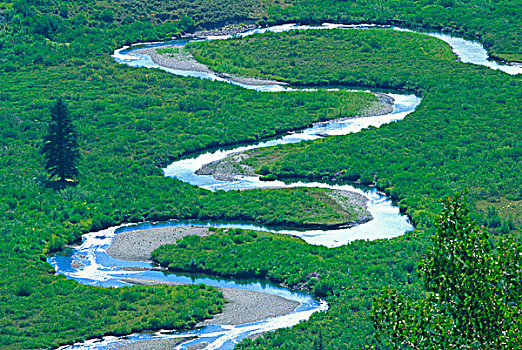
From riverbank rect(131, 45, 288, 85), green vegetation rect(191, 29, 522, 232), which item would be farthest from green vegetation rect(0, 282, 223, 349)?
riverbank rect(131, 45, 288, 85)

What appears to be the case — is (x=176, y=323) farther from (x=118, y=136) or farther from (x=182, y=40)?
(x=182, y=40)

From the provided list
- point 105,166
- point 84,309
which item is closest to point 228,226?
point 105,166

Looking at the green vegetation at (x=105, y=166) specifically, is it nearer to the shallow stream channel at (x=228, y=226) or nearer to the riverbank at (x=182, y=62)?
the shallow stream channel at (x=228, y=226)

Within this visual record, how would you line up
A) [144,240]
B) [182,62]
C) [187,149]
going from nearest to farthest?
[144,240] → [187,149] → [182,62]

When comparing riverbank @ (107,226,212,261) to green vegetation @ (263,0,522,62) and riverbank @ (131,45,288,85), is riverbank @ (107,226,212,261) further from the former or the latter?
green vegetation @ (263,0,522,62)

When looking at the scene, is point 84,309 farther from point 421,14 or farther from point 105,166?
point 421,14
